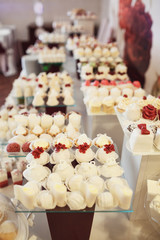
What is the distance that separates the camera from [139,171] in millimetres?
1750

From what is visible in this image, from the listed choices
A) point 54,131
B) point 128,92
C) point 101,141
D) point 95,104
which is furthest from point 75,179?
point 128,92

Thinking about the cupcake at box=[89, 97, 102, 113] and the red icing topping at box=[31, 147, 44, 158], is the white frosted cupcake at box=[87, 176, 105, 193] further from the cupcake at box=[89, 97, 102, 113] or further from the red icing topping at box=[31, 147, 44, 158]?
the cupcake at box=[89, 97, 102, 113]

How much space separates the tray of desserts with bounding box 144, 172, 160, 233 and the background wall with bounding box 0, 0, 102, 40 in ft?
30.5

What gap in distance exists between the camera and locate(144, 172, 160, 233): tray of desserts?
1.57 meters

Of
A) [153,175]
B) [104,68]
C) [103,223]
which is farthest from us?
[104,68]

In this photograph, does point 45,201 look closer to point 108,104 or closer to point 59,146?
point 59,146

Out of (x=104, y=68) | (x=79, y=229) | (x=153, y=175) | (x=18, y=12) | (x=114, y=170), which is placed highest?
(x=18, y=12)

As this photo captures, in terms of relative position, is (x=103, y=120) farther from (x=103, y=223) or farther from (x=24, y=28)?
(x=24, y=28)

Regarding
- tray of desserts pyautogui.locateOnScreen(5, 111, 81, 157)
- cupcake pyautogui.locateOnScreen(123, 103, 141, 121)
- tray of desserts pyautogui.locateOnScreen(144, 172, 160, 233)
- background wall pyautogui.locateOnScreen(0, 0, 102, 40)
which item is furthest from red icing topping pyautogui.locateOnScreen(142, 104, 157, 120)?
background wall pyautogui.locateOnScreen(0, 0, 102, 40)

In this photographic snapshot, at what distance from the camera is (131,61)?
4.78 meters

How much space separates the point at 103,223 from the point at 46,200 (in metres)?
0.78

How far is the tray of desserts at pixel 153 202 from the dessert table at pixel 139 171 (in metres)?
0.09

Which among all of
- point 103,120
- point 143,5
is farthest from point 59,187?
point 143,5

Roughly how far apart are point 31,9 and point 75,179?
31.9 ft
